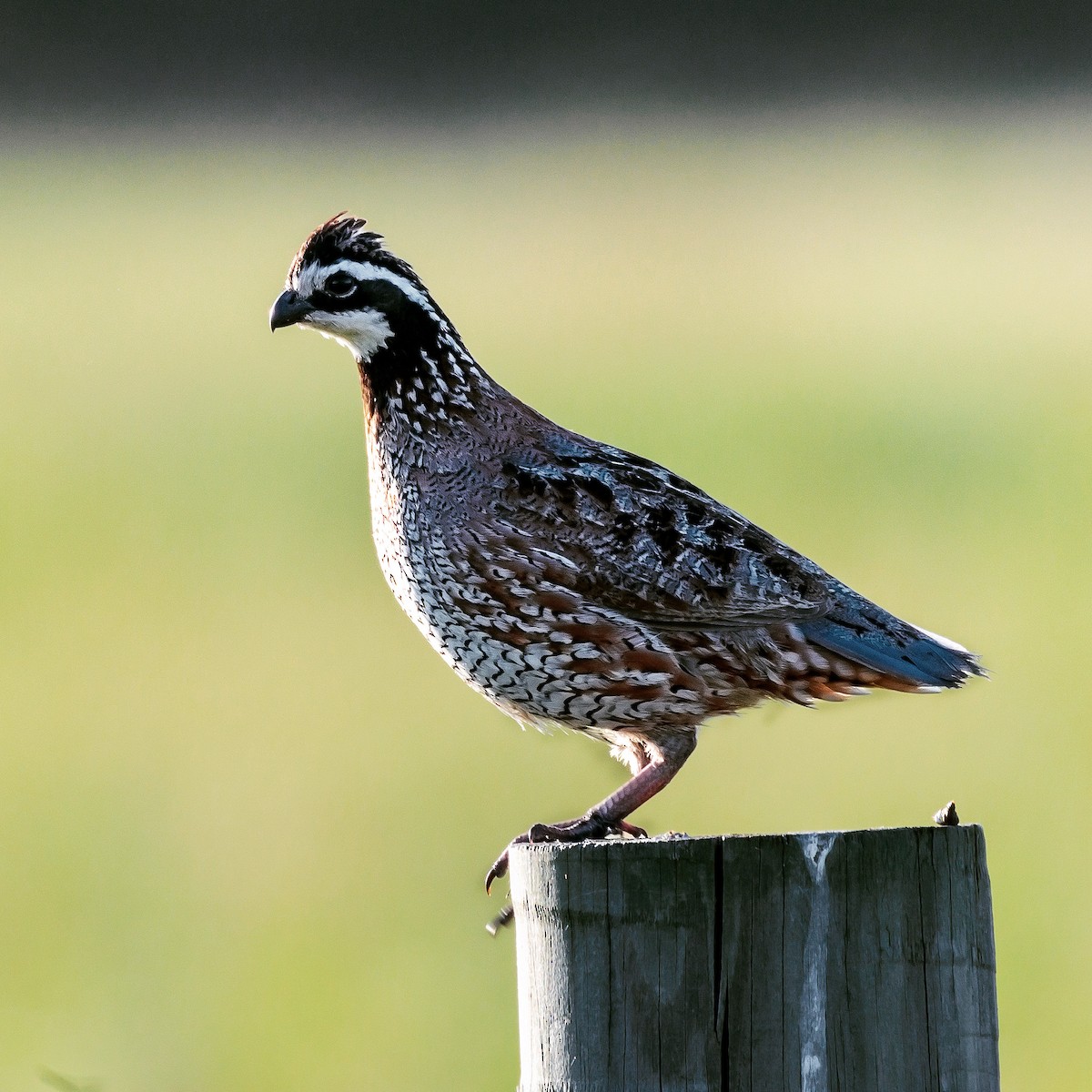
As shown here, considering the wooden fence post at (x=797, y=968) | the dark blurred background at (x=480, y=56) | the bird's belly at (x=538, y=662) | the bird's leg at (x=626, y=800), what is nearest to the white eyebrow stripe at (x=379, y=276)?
the bird's belly at (x=538, y=662)

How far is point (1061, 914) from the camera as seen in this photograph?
799cm

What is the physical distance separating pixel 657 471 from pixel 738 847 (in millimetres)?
1969

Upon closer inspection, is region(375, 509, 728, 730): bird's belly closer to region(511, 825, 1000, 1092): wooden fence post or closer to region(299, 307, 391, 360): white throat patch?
region(299, 307, 391, 360): white throat patch

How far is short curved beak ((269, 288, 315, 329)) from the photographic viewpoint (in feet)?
16.3

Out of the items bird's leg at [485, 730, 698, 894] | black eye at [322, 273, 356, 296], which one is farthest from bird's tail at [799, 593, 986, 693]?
black eye at [322, 273, 356, 296]

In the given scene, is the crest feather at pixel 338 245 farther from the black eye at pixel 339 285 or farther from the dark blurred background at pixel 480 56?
the dark blurred background at pixel 480 56

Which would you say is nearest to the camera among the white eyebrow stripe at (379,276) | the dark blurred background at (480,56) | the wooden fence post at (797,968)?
the wooden fence post at (797,968)

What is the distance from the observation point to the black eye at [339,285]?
4961 millimetres

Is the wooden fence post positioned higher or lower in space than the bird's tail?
lower

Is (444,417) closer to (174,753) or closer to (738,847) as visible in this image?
(738,847)

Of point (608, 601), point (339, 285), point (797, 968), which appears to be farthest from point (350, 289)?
point (797, 968)

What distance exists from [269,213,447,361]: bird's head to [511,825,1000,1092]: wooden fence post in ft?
7.53

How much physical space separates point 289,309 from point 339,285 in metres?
0.15

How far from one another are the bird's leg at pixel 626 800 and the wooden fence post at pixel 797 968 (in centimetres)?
145
